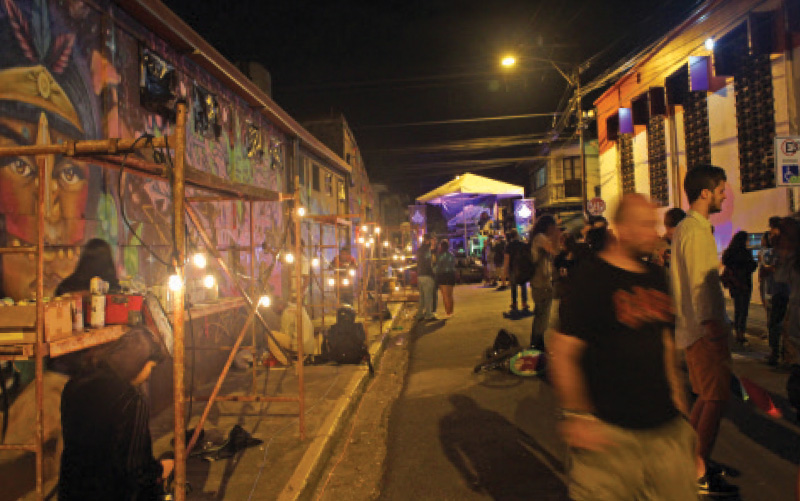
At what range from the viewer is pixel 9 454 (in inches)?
154

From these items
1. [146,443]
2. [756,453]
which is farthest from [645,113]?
[146,443]

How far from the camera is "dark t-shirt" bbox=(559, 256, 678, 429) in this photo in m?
2.11

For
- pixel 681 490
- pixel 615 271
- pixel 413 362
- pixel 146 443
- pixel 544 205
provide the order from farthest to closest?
1. pixel 544 205
2. pixel 413 362
3. pixel 146 443
4. pixel 615 271
5. pixel 681 490

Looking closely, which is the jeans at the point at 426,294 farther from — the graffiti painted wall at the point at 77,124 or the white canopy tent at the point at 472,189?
the white canopy tent at the point at 472,189

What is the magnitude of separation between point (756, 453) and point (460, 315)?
875cm

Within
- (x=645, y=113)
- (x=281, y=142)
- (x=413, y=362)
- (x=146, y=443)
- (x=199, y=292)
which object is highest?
(x=645, y=113)

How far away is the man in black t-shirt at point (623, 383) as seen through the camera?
207 cm

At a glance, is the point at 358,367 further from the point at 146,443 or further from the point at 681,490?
the point at 681,490

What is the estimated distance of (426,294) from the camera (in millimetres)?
12461

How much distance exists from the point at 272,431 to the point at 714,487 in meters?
3.92

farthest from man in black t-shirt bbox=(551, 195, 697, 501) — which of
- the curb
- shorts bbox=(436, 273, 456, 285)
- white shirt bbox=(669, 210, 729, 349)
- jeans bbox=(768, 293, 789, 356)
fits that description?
shorts bbox=(436, 273, 456, 285)

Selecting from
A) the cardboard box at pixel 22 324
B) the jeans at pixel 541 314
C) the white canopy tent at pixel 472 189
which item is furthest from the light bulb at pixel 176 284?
the white canopy tent at pixel 472 189

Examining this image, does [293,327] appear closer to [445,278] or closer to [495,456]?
[495,456]

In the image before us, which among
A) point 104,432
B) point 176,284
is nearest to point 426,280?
point 176,284
